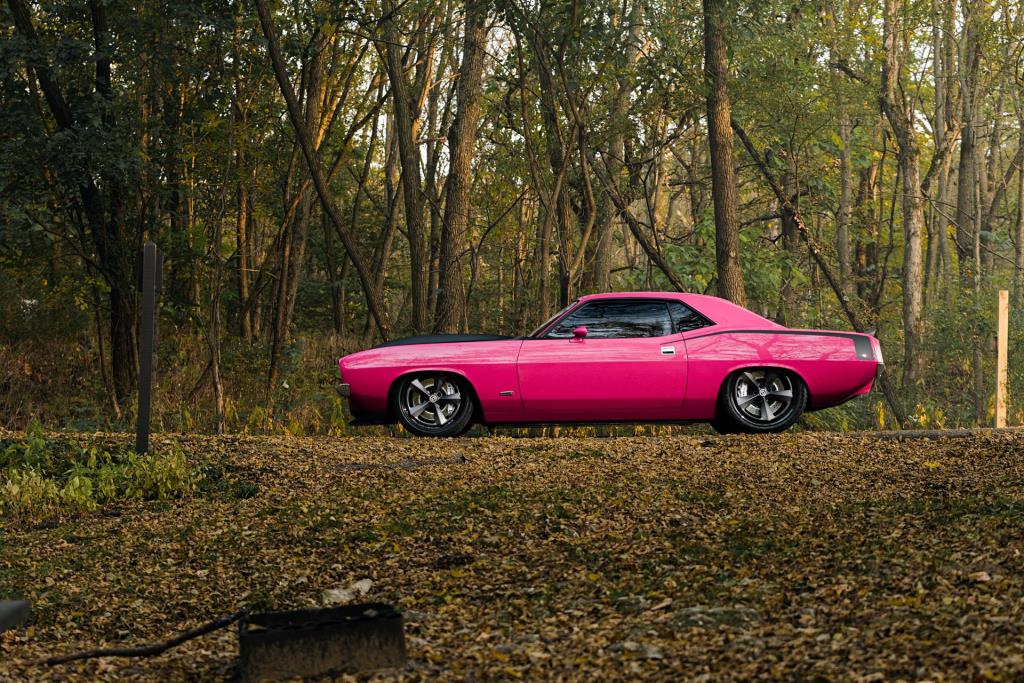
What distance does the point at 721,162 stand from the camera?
16.3 m

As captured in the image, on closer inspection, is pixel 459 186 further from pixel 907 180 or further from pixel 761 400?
pixel 907 180

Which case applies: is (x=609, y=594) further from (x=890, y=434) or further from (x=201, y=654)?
(x=890, y=434)

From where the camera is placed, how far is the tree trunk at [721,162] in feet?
53.2

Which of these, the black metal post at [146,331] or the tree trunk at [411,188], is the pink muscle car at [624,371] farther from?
the tree trunk at [411,188]

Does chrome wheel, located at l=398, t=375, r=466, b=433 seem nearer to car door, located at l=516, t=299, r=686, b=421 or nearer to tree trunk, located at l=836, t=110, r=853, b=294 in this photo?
car door, located at l=516, t=299, r=686, b=421

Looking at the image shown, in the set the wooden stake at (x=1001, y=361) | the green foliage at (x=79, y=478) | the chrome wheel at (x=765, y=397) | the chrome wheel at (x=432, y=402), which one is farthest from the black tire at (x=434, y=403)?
the wooden stake at (x=1001, y=361)

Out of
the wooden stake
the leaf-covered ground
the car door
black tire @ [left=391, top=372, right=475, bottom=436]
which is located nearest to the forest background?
the wooden stake

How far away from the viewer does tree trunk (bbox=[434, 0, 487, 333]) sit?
16.0 m

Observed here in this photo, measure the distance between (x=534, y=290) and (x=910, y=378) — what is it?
7.52 meters

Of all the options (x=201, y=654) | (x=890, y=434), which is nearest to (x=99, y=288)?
(x=890, y=434)

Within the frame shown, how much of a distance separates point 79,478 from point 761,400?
19.4ft

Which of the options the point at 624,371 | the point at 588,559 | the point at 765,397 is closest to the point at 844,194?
the point at 765,397

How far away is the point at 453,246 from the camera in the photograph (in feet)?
53.8

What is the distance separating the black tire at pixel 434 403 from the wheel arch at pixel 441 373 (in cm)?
1
